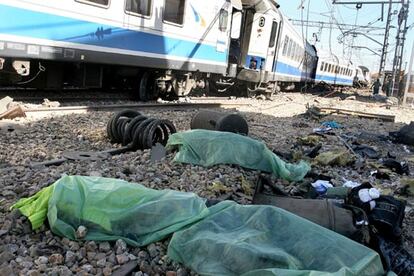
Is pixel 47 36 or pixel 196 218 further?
pixel 47 36

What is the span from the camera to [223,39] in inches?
617

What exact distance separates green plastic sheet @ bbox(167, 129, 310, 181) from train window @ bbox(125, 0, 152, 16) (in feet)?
18.8

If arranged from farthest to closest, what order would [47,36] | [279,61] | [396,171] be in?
[279,61]
[47,36]
[396,171]

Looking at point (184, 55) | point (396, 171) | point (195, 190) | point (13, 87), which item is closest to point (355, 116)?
point (184, 55)

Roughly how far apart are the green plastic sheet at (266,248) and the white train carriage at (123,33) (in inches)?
246

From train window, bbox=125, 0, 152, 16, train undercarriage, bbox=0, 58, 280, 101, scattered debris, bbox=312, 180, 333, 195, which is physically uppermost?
train window, bbox=125, 0, 152, 16

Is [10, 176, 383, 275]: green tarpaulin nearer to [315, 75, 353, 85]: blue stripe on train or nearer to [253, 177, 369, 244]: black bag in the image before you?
[253, 177, 369, 244]: black bag

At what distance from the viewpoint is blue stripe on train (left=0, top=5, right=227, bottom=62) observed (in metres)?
8.09

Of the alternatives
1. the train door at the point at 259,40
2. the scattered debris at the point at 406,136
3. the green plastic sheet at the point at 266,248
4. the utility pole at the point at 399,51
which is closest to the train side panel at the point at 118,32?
the train door at the point at 259,40

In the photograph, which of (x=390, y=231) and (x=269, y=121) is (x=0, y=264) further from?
(x=269, y=121)

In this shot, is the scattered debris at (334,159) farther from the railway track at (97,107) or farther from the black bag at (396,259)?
the railway track at (97,107)

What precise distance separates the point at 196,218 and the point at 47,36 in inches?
260

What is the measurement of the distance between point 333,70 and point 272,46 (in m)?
22.1

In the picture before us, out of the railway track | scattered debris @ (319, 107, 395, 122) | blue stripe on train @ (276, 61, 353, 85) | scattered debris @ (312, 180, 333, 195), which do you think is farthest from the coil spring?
blue stripe on train @ (276, 61, 353, 85)
